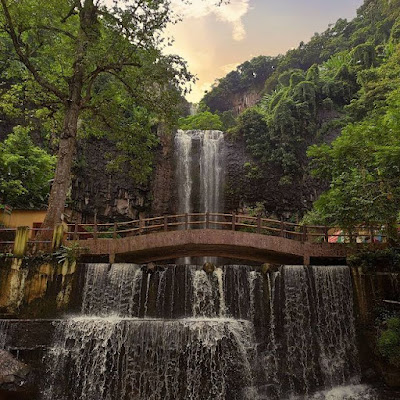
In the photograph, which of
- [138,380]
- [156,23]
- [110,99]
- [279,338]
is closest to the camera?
[138,380]

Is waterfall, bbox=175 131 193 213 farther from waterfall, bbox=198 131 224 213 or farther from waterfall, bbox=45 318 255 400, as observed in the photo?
waterfall, bbox=45 318 255 400

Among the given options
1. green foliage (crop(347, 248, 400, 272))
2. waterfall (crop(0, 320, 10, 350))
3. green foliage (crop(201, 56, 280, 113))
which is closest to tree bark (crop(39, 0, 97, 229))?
waterfall (crop(0, 320, 10, 350))

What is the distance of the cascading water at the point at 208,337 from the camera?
10.3 meters

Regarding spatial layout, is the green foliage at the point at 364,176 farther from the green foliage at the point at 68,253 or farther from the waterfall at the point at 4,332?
the waterfall at the point at 4,332

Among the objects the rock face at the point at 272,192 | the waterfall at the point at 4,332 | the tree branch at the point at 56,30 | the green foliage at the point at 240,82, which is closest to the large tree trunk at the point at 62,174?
the tree branch at the point at 56,30

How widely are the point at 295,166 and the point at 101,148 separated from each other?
44.0 ft

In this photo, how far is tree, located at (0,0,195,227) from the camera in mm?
14961

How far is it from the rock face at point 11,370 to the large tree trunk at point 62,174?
18.6 feet

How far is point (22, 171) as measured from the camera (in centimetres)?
1800

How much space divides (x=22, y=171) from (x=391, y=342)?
16.4 meters

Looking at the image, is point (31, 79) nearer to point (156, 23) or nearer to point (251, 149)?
point (156, 23)

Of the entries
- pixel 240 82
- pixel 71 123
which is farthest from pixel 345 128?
pixel 240 82

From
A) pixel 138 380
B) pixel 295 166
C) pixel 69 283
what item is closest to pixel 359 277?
pixel 138 380

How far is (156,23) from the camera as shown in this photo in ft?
52.8
